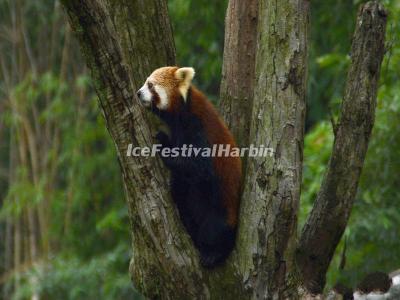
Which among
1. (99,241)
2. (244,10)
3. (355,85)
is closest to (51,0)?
(99,241)

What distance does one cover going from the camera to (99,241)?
9.27 metres

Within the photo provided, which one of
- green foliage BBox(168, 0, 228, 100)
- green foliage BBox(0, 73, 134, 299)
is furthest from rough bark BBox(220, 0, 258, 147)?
green foliage BBox(0, 73, 134, 299)

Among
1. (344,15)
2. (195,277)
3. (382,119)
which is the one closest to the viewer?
(195,277)

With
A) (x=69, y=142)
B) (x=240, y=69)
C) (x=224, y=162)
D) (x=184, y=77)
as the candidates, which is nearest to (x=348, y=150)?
(x=224, y=162)

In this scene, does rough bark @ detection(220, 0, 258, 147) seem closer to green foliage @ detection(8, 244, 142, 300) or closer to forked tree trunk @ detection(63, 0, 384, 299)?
forked tree trunk @ detection(63, 0, 384, 299)

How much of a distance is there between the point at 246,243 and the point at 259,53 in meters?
0.89

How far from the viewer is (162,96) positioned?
3996mm

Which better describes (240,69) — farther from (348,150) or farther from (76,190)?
(76,190)

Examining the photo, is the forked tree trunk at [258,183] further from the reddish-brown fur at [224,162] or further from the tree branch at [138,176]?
the reddish-brown fur at [224,162]

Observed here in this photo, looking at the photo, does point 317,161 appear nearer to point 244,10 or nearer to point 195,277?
point 244,10

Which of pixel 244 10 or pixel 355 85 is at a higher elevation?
pixel 244 10

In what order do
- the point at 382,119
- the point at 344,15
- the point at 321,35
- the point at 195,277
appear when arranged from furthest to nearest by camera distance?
the point at 321,35 → the point at 344,15 → the point at 382,119 → the point at 195,277

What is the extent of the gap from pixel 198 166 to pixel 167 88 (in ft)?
1.50

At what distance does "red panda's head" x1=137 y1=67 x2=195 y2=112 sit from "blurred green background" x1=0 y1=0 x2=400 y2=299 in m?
1.87
